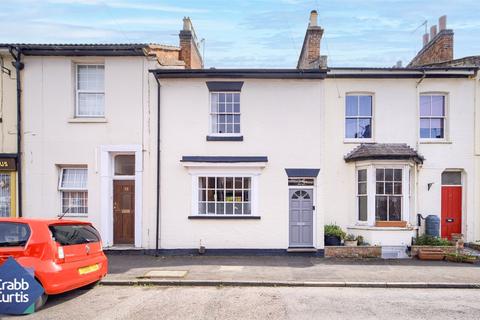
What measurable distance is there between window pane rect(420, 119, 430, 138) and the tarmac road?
6604 mm

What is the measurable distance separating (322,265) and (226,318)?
519 cm

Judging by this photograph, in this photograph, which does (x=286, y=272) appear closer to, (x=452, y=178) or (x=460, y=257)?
(x=460, y=257)

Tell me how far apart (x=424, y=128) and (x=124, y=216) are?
1110 cm

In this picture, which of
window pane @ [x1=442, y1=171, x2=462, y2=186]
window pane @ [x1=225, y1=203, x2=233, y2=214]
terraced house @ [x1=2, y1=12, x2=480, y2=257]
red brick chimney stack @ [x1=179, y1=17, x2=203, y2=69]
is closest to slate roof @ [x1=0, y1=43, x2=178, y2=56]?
terraced house @ [x1=2, y1=12, x2=480, y2=257]

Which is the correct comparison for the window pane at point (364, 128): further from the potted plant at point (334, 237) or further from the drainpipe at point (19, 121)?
the drainpipe at point (19, 121)

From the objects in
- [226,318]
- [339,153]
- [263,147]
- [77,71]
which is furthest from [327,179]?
[77,71]

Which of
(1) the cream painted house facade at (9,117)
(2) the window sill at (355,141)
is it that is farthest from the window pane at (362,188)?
(1) the cream painted house facade at (9,117)

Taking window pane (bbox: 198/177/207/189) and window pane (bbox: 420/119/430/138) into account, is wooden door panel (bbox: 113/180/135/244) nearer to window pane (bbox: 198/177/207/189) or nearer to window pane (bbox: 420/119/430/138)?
window pane (bbox: 198/177/207/189)

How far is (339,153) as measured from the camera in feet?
47.1

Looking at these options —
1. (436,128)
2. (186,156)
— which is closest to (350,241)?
(436,128)

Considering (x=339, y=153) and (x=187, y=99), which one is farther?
(x=339, y=153)

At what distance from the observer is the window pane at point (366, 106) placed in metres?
14.5

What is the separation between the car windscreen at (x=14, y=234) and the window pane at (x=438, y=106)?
13.5 meters

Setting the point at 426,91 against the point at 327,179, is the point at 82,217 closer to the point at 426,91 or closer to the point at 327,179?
the point at 327,179
